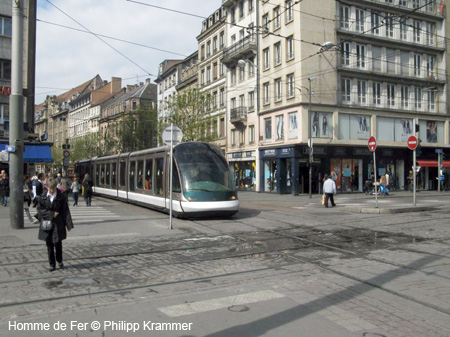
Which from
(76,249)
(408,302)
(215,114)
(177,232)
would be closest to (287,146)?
(215,114)

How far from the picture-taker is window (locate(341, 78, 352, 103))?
121ft

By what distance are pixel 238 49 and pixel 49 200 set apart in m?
38.1

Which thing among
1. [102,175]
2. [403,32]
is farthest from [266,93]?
[102,175]

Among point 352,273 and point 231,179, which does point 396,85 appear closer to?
point 231,179

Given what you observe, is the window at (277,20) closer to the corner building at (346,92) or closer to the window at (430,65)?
the corner building at (346,92)

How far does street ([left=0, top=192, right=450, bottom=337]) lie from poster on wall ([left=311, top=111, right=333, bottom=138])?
23.5 m

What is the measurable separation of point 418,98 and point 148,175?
31155 mm

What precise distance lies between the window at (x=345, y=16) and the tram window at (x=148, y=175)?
978 inches

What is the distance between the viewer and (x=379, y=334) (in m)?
4.52

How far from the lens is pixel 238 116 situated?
144 feet

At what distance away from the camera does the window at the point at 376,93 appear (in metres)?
38.3

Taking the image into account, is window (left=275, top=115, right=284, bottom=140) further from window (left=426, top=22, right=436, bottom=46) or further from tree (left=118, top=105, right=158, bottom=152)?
tree (left=118, top=105, right=158, bottom=152)

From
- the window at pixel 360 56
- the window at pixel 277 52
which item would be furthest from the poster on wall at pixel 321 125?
the window at pixel 277 52

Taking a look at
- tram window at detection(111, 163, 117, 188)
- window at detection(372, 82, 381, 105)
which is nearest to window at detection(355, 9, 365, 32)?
window at detection(372, 82, 381, 105)
